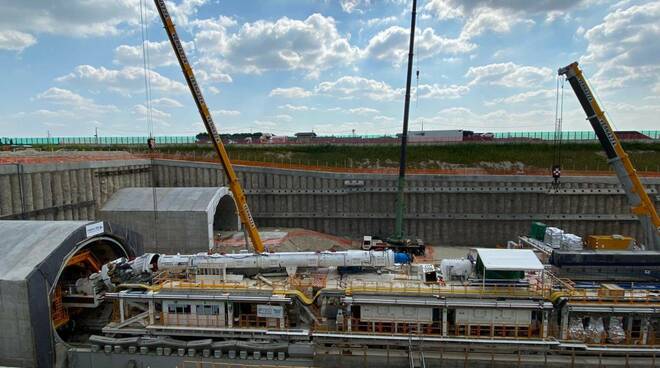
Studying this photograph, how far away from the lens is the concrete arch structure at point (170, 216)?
2681 cm

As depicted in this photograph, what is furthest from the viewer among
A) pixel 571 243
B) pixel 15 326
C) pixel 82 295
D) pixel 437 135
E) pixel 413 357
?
pixel 437 135

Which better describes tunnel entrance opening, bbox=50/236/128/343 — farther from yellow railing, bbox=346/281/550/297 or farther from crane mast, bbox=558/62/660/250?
crane mast, bbox=558/62/660/250

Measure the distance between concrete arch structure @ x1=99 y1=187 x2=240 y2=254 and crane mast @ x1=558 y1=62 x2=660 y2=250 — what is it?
24154 mm

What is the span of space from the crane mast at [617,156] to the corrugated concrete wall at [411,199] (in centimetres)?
1260

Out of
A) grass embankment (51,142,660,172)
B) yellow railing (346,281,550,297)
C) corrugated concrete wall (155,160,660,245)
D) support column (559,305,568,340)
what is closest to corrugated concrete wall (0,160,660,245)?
corrugated concrete wall (155,160,660,245)

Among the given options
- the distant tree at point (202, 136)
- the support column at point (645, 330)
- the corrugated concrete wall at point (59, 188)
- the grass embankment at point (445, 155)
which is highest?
the distant tree at point (202, 136)

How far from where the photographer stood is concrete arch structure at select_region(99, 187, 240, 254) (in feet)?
88.0

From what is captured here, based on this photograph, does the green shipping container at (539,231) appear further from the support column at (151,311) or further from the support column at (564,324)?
the support column at (151,311)

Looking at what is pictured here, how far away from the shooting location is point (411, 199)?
112 ft

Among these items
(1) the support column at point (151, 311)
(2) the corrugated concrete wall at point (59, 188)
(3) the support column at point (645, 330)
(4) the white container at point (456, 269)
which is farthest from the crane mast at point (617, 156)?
(2) the corrugated concrete wall at point (59, 188)

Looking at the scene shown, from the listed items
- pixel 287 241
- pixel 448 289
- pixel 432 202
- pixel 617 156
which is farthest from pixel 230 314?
pixel 432 202

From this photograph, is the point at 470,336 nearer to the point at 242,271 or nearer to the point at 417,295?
the point at 417,295

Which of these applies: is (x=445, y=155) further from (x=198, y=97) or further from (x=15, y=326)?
(x=15, y=326)

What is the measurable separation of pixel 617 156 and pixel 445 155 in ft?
104
